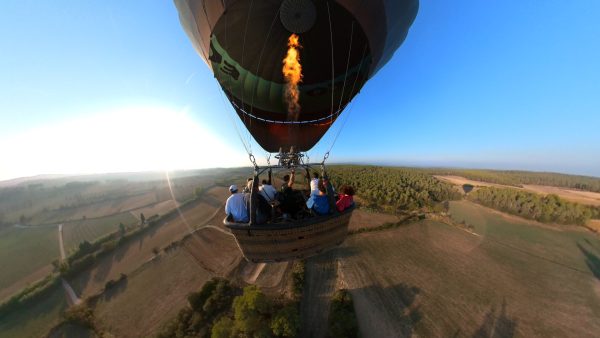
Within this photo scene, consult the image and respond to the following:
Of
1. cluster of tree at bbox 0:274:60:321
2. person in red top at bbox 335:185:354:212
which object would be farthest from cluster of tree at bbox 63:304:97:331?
person in red top at bbox 335:185:354:212

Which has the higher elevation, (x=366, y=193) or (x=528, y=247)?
(x=366, y=193)

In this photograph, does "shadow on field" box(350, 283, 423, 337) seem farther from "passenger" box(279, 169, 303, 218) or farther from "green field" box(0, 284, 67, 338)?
"green field" box(0, 284, 67, 338)

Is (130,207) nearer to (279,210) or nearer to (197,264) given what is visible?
(197,264)

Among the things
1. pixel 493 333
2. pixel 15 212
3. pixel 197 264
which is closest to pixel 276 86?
pixel 493 333

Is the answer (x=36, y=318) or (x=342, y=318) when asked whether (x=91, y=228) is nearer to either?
(x=36, y=318)

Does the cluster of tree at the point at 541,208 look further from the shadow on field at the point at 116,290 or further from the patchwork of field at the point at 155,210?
the patchwork of field at the point at 155,210

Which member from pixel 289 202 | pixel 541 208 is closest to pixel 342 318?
pixel 289 202
